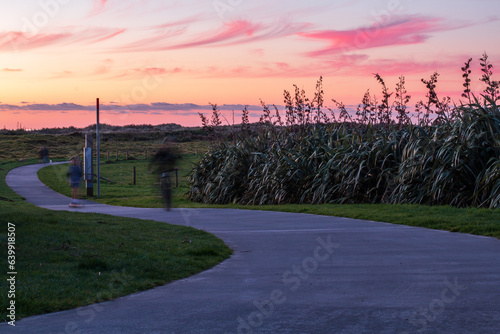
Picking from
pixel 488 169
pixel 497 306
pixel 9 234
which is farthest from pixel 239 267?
pixel 488 169

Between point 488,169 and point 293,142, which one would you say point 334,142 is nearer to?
point 293,142

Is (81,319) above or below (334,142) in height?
below

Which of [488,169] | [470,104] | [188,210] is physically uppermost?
[470,104]

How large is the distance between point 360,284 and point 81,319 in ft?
9.84

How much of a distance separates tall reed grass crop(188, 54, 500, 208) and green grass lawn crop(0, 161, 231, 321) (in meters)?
5.98

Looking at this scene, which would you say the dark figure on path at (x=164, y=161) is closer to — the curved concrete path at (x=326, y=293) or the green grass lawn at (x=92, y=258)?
the green grass lawn at (x=92, y=258)

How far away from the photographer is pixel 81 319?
18.0 ft

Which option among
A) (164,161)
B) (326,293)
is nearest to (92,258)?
(326,293)

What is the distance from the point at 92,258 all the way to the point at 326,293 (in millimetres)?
3408

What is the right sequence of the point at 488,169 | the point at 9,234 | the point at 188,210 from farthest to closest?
the point at 188,210
the point at 488,169
the point at 9,234

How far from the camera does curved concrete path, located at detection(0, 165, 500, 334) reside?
5.18 meters

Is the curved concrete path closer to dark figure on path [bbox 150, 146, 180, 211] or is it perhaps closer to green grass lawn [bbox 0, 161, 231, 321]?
green grass lawn [bbox 0, 161, 231, 321]

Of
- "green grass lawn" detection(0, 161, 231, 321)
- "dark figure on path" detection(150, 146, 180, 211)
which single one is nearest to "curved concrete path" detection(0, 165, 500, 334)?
"green grass lawn" detection(0, 161, 231, 321)

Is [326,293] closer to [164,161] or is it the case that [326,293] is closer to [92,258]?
[92,258]
